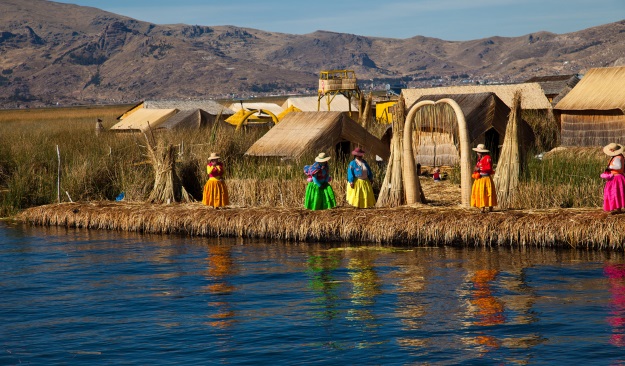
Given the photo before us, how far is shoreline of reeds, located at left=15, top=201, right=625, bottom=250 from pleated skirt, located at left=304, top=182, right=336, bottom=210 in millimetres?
120

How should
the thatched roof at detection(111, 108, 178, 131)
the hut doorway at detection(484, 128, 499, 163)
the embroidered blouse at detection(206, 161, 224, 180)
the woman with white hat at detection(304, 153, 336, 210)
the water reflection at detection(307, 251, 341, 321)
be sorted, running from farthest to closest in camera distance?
the thatched roof at detection(111, 108, 178, 131), the hut doorway at detection(484, 128, 499, 163), the embroidered blouse at detection(206, 161, 224, 180), the woman with white hat at detection(304, 153, 336, 210), the water reflection at detection(307, 251, 341, 321)

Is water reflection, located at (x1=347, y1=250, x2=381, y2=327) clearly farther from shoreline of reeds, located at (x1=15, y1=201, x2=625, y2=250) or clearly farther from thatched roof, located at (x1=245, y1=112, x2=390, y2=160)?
thatched roof, located at (x1=245, y1=112, x2=390, y2=160)

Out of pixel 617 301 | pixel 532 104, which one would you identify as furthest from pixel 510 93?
pixel 617 301

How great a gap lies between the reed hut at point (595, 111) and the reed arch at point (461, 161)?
689 cm

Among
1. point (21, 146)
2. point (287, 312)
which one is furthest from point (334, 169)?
point (21, 146)

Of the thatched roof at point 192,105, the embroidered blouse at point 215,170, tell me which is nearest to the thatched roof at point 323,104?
the thatched roof at point 192,105

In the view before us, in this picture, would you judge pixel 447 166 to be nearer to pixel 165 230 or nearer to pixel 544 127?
pixel 544 127

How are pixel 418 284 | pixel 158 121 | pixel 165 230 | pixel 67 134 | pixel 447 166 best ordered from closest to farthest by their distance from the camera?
pixel 418 284, pixel 165 230, pixel 447 166, pixel 67 134, pixel 158 121

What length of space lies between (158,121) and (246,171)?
1489 centimetres

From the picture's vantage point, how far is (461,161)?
1466cm

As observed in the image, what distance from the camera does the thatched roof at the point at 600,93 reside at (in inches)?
806

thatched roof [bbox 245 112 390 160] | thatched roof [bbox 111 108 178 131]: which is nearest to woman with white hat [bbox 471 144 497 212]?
thatched roof [bbox 245 112 390 160]

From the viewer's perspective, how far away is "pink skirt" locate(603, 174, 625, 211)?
12523 millimetres

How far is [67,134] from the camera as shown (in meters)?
25.7
